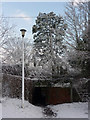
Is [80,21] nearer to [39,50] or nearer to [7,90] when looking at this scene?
[7,90]

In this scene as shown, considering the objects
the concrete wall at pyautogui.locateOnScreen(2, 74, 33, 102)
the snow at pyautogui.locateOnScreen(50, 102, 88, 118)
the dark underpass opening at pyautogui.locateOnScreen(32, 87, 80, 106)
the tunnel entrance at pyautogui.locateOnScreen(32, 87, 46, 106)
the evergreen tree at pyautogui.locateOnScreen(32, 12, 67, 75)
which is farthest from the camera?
the evergreen tree at pyautogui.locateOnScreen(32, 12, 67, 75)

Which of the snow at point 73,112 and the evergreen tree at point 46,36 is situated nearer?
the snow at point 73,112

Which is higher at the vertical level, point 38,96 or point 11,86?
point 11,86

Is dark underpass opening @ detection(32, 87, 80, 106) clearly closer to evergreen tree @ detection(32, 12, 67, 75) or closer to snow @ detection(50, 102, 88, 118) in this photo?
snow @ detection(50, 102, 88, 118)

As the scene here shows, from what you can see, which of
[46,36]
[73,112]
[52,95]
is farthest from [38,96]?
[46,36]

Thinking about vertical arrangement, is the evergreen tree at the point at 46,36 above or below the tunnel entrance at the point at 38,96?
above

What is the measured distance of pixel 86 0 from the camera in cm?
876

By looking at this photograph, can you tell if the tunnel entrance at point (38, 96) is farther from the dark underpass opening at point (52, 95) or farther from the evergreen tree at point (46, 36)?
the evergreen tree at point (46, 36)

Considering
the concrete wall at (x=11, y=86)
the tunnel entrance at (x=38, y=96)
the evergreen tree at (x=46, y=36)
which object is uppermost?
the evergreen tree at (x=46, y=36)

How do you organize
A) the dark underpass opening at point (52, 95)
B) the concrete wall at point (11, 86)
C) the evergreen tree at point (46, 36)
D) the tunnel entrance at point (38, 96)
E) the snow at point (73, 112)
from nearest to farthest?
the snow at point (73, 112), the concrete wall at point (11, 86), the dark underpass opening at point (52, 95), the tunnel entrance at point (38, 96), the evergreen tree at point (46, 36)

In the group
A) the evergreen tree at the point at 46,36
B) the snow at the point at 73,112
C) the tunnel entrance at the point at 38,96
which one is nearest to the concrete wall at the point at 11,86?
the tunnel entrance at the point at 38,96

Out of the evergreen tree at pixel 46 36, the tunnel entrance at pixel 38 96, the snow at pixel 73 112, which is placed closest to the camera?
the snow at pixel 73 112

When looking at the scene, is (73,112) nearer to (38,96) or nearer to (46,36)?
(38,96)

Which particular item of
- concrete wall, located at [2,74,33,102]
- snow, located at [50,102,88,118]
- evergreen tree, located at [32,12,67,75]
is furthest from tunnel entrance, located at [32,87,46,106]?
evergreen tree, located at [32,12,67,75]
